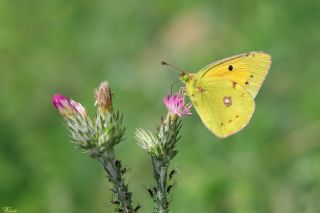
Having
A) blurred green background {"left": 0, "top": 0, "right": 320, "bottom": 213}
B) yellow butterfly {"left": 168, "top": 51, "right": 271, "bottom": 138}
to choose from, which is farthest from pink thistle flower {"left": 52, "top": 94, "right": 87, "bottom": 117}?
blurred green background {"left": 0, "top": 0, "right": 320, "bottom": 213}

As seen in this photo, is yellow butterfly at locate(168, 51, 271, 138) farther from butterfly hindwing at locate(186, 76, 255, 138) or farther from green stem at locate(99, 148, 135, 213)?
green stem at locate(99, 148, 135, 213)

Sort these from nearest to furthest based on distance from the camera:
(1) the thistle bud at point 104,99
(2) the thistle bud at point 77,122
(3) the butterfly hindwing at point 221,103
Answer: (2) the thistle bud at point 77,122 < (1) the thistle bud at point 104,99 < (3) the butterfly hindwing at point 221,103

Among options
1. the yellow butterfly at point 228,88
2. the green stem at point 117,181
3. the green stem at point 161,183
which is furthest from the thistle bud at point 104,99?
the yellow butterfly at point 228,88

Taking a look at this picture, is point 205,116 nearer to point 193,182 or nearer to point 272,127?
point 193,182

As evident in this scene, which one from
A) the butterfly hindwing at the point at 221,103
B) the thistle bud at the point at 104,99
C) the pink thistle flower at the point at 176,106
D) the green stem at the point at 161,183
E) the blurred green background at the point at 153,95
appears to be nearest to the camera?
the green stem at the point at 161,183

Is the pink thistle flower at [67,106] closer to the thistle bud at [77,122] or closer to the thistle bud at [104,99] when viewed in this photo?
the thistle bud at [77,122]
